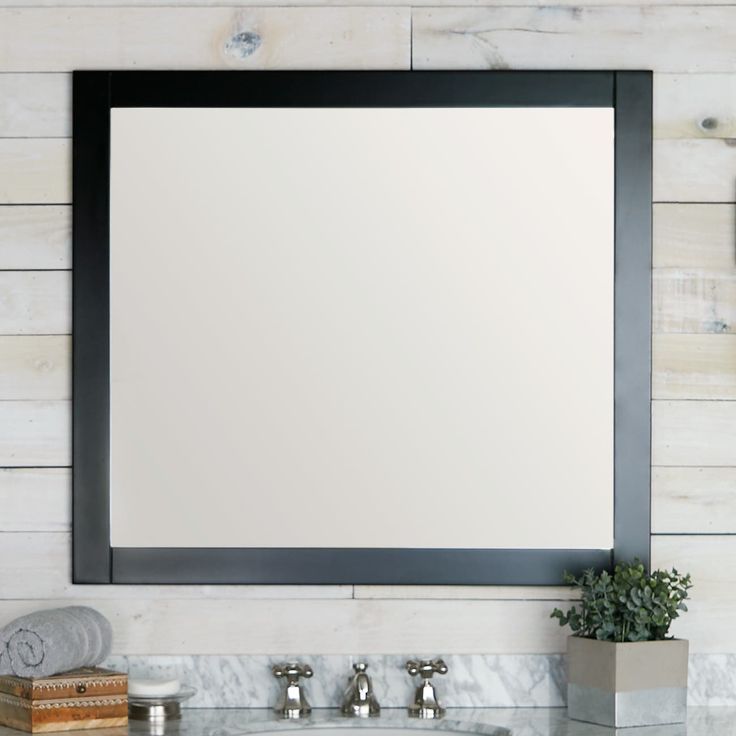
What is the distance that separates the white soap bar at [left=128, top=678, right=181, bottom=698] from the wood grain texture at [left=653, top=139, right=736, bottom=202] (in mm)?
1047

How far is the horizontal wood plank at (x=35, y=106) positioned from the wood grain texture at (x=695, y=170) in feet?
3.03

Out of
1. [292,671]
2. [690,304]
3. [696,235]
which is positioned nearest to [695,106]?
[696,235]

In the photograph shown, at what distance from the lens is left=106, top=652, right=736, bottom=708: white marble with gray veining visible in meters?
1.79

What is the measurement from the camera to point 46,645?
1582 mm

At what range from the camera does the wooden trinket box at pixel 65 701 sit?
5.14 feet

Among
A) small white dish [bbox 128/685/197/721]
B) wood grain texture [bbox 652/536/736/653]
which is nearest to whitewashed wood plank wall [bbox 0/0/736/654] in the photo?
wood grain texture [bbox 652/536/736/653]

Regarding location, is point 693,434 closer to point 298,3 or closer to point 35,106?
point 298,3

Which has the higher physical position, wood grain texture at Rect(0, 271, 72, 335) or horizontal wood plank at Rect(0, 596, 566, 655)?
wood grain texture at Rect(0, 271, 72, 335)

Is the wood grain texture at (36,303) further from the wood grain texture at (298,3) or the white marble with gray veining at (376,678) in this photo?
the white marble with gray veining at (376,678)

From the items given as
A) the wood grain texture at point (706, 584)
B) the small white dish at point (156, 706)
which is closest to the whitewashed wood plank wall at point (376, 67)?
the wood grain texture at point (706, 584)

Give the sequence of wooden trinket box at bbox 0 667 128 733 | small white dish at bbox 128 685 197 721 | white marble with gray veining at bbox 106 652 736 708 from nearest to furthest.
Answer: wooden trinket box at bbox 0 667 128 733 → small white dish at bbox 128 685 197 721 → white marble with gray veining at bbox 106 652 736 708

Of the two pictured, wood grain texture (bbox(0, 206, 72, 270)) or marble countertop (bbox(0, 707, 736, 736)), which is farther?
wood grain texture (bbox(0, 206, 72, 270))

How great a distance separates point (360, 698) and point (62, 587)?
491 millimetres

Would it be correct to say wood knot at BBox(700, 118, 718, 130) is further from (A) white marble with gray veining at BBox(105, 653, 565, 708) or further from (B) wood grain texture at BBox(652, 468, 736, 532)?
(A) white marble with gray veining at BBox(105, 653, 565, 708)
